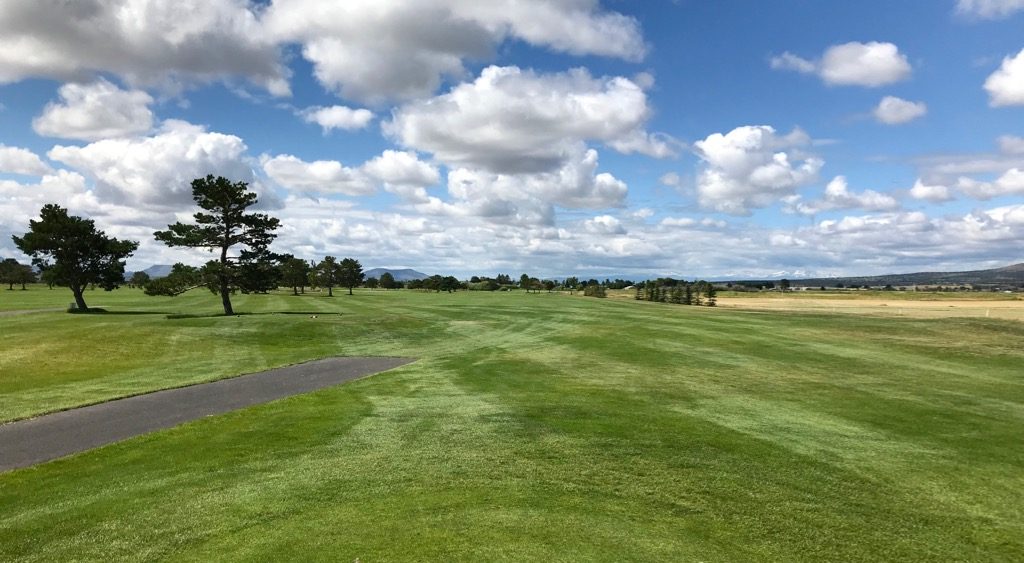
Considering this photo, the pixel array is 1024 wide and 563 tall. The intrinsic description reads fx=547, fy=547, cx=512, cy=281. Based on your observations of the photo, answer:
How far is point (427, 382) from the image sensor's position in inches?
808

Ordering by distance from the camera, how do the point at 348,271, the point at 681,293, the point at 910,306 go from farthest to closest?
the point at 348,271
the point at 681,293
the point at 910,306

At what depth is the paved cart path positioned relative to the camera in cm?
1220

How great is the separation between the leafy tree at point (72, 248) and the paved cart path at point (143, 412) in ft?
122

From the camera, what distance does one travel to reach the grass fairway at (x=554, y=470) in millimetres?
7070

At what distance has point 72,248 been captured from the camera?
47344mm

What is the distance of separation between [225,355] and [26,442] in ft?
53.2

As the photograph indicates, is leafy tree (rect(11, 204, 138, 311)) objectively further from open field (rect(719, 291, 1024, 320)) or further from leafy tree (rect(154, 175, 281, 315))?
open field (rect(719, 291, 1024, 320))

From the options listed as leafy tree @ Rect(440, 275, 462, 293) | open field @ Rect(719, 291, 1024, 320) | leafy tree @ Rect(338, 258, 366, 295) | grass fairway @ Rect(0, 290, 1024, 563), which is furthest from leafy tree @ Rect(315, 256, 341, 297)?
grass fairway @ Rect(0, 290, 1024, 563)

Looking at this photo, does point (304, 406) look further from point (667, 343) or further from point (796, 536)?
point (667, 343)

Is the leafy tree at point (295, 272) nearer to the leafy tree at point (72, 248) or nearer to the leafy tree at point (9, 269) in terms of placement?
the leafy tree at point (72, 248)

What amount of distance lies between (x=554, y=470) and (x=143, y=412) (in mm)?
12675

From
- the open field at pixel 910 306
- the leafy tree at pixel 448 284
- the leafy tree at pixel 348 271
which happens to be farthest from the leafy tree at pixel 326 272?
the open field at pixel 910 306

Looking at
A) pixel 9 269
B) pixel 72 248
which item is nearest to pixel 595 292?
pixel 72 248

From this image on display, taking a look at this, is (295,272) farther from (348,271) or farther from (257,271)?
(257,271)
